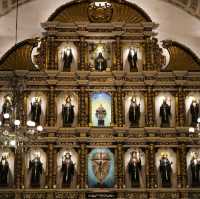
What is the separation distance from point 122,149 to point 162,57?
392 centimetres

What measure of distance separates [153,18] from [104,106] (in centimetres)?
409

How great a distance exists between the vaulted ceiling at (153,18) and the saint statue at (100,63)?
245 cm

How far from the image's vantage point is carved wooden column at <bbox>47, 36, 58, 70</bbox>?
68.1 ft

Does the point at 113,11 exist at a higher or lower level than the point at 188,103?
higher

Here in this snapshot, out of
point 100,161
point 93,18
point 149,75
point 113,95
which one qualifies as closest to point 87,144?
point 100,161

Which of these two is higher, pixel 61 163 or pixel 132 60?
pixel 132 60

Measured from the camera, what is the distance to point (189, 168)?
792 inches

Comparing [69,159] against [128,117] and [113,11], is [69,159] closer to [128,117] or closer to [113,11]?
[128,117]

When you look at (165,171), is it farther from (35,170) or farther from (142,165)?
(35,170)

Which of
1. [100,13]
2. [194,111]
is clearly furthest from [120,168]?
[100,13]

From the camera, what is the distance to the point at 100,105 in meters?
20.6

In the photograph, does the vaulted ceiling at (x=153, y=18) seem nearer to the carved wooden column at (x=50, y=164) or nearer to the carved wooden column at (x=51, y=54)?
the carved wooden column at (x=51, y=54)

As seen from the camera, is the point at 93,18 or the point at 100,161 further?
the point at 93,18

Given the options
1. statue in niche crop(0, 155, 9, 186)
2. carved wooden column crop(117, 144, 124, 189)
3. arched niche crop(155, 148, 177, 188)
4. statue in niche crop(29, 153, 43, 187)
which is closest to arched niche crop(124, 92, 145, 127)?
carved wooden column crop(117, 144, 124, 189)
